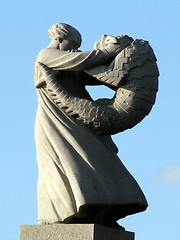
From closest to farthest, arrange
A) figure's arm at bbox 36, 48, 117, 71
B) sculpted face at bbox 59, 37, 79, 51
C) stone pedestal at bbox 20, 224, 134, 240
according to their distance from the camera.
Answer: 1. stone pedestal at bbox 20, 224, 134, 240
2. figure's arm at bbox 36, 48, 117, 71
3. sculpted face at bbox 59, 37, 79, 51

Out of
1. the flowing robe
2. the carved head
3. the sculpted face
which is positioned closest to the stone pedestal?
the flowing robe

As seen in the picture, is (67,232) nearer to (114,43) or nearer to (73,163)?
(73,163)

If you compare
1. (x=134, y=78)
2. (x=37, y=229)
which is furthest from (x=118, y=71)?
(x=37, y=229)

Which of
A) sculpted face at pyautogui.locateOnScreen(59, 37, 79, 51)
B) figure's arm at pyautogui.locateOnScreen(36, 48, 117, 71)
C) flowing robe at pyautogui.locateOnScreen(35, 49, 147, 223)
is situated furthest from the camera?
sculpted face at pyautogui.locateOnScreen(59, 37, 79, 51)

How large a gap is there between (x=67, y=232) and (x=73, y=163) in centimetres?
89

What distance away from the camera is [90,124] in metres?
12.0

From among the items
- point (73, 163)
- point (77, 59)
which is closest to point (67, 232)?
point (73, 163)

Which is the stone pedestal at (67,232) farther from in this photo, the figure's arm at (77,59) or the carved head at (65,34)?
the carved head at (65,34)

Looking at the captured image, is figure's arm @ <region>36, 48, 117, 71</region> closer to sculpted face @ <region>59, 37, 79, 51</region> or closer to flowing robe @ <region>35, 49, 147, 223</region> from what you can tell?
flowing robe @ <region>35, 49, 147, 223</region>

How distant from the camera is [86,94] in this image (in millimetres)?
12469

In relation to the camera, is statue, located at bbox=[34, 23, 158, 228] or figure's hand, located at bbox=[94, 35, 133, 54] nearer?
statue, located at bbox=[34, 23, 158, 228]

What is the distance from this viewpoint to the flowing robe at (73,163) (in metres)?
11.5

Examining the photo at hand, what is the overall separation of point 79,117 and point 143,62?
1.11 metres

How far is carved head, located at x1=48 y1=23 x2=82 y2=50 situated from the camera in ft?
40.6
